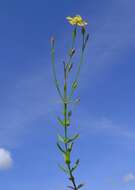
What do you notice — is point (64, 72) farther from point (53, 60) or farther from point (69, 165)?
point (69, 165)

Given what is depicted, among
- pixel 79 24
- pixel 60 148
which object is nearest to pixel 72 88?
pixel 60 148

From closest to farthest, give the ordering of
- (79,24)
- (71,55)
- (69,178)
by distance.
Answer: (69,178) → (71,55) → (79,24)

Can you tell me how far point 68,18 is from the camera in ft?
10.2

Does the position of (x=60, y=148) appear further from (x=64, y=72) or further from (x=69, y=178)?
(x=64, y=72)

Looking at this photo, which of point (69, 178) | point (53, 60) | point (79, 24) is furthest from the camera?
point (79, 24)

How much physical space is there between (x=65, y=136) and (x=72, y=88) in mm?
382

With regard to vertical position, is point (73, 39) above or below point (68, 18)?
below

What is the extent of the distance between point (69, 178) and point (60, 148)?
274 mm

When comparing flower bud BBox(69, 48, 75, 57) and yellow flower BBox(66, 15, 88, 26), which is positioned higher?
yellow flower BBox(66, 15, 88, 26)

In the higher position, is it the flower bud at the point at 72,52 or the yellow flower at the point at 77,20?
the yellow flower at the point at 77,20

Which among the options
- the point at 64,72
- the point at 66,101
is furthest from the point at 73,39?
the point at 66,101

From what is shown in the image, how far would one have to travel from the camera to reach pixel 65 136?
2.62m

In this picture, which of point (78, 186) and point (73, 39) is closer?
point (78, 186)

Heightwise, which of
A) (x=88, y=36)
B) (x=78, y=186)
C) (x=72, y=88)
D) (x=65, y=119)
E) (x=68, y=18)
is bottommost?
(x=78, y=186)
